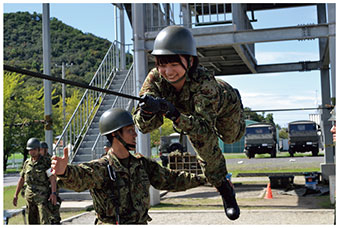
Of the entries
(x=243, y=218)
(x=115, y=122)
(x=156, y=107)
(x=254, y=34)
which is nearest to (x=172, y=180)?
(x=115, y=122)

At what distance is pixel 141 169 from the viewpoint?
536 centimetres

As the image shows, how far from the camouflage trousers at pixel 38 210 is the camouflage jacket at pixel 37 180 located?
0.12 m

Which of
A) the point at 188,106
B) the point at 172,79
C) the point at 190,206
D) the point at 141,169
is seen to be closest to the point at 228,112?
the point at 188,106

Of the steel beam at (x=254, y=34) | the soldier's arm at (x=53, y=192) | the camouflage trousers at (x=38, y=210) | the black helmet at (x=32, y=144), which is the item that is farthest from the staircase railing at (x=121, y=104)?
the soldier's arm at (x=53, y=192)

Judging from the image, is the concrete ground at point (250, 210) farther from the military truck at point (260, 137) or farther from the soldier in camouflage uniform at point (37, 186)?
the military truck at point (260, 137)

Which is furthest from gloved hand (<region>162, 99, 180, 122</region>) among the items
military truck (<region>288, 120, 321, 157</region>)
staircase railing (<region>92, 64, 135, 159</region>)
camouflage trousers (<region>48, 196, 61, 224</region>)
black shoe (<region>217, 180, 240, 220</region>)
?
military truck (<region>288, 120, 321, 157</region>)

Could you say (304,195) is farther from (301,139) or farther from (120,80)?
(301,139)

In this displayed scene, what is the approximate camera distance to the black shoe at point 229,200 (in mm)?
4637

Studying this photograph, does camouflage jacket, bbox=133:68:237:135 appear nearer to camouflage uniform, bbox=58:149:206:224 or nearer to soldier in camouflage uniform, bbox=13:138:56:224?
camouflage uniform, bbox=58:149:206:224

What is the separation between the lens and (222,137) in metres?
4.78

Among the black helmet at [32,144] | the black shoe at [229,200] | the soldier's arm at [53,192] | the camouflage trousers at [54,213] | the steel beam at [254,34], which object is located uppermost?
the steel beam at [254,34]

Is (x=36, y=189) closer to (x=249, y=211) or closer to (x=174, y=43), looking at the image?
(x=249, y=211)

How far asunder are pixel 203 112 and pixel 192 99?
0.29 meters

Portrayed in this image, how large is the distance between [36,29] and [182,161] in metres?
75.9
